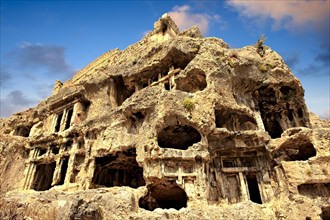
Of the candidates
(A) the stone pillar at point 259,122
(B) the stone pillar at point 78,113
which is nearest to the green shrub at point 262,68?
(A) the stone pillar at point 259,122

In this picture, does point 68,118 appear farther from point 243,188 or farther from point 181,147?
point 243,188

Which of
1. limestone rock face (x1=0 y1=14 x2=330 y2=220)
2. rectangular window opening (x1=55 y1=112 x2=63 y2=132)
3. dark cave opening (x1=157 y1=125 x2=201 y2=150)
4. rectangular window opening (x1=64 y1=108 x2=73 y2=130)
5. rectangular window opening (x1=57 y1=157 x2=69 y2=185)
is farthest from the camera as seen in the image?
rectangular window opening (x1=55 y1=112 x2=63 y2=132)

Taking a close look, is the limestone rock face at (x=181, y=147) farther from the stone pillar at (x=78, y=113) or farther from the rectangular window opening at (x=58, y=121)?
the rectangular window opening at (x=58, y=121)

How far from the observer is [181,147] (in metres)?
19.0

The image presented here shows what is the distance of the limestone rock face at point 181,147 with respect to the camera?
12.4 meters

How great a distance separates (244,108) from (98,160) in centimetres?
1124

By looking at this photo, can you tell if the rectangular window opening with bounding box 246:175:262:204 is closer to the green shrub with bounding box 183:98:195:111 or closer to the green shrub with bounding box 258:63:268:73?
the green shrub with bounding box 183:98:195:111

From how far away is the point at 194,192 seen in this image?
45.1ft

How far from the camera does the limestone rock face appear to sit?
12383 millimetres

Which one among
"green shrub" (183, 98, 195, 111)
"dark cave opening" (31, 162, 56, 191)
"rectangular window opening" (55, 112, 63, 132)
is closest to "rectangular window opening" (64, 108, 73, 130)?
"rectangular window opening" (55, 112, 63, 132)

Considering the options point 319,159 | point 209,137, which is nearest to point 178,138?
point 209,137

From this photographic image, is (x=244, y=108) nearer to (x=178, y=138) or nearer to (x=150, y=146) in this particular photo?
(x=178, y=138)

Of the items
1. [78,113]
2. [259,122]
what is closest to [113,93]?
[78,113]

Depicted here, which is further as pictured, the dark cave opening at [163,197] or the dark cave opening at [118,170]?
the dark cave opening at [118,170]
